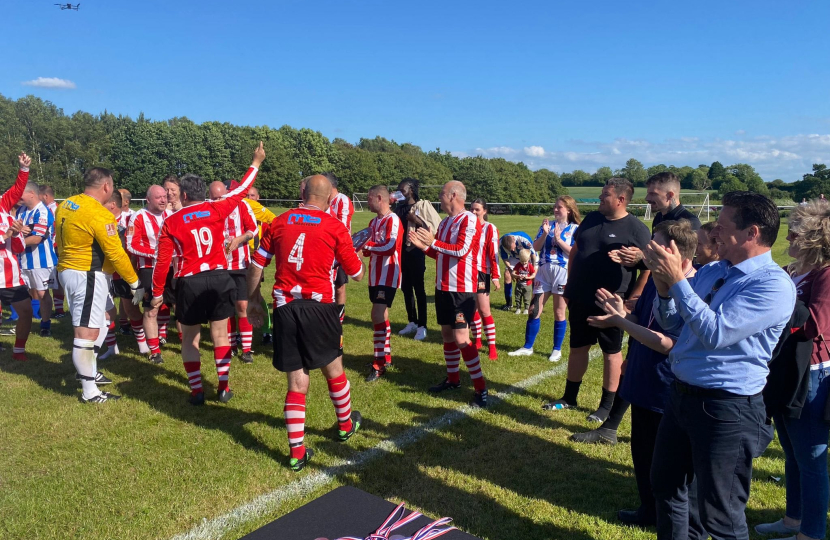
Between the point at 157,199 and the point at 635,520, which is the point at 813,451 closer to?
the point at 635,520

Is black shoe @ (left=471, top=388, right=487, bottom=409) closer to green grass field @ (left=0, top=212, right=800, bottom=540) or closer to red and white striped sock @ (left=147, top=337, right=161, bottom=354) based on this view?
green grass field @ (left=0, top=212, right=800, bottom=540)

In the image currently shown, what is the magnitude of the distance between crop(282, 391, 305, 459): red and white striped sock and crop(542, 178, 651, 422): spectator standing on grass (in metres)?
2.65

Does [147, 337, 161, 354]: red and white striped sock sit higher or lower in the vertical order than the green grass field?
higher

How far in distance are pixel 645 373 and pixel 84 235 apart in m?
5.53

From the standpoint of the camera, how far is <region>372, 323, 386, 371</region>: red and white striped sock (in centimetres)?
619

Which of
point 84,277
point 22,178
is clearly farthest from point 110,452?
point 22,178

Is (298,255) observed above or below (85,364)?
above

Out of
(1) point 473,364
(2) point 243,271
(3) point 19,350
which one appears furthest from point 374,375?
(3) point 19,350

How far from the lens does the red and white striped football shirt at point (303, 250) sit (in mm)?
3955

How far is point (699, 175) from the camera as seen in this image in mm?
51594

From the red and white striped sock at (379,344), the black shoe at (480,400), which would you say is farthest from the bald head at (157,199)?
the black shoe at (480,400)

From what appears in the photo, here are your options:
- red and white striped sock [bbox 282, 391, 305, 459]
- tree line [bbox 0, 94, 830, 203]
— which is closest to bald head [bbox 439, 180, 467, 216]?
red and white striped sock [bbox 282, 391, 305, 459]

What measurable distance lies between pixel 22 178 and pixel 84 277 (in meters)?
1.75

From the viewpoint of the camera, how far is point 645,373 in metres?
3.09
